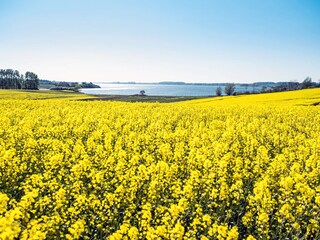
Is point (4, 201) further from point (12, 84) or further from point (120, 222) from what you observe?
point (12, 84)

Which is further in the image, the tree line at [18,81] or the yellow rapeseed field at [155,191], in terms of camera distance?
the tree line at [18,81]

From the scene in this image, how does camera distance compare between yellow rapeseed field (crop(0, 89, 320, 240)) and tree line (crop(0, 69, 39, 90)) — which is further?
tree line (crop(0, 69, 39, 90))

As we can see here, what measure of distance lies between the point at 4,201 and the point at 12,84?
12460 cm

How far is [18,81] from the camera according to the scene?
116562 mm

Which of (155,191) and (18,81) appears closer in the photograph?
(155,191)

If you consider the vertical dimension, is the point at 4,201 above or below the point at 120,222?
above

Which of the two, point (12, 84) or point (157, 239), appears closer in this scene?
point (157, 239)

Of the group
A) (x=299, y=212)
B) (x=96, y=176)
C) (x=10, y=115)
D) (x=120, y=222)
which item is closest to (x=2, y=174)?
(x=96, y=176)

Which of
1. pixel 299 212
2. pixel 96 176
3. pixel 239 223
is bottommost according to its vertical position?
pixel 239 223

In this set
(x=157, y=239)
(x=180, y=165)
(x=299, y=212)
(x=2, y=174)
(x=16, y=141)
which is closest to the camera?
(x=157, y=239)

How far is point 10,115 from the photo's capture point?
59.5ft

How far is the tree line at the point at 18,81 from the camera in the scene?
374ft

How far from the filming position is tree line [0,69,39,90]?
11388 cm

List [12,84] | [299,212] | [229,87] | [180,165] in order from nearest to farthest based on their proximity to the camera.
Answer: [299,212], [180,165], [12,84], [229,87]
